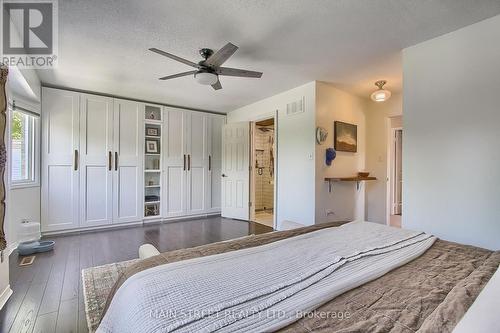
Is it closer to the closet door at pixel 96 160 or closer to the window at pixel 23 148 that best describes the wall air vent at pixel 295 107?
the closet door at pixel 96 160

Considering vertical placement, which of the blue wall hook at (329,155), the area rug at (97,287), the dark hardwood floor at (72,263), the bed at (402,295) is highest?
the blue wall hook at (329,155)

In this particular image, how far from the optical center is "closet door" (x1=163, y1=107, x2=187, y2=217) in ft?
16.2

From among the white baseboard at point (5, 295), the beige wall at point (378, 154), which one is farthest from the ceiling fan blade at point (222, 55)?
the beige wall at point (378, 154)

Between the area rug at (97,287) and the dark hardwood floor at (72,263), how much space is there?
0.15ft

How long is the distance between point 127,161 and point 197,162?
1.38 meters

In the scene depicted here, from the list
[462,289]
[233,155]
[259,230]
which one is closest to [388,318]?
[462,289]

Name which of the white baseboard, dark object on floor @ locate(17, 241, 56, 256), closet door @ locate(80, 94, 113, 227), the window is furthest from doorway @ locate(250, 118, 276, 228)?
the white baseboard

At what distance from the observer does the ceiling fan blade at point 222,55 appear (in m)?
2.13

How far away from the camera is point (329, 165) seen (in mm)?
3914

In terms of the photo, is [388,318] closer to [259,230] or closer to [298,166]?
[298,166]

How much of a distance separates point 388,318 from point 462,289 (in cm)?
40

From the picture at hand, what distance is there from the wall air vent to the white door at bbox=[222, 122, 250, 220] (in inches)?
45.4

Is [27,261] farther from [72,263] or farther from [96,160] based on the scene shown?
[96,160]

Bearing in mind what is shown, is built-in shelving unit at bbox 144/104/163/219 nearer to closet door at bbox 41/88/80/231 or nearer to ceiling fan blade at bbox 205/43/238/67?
closet door at bbox 41/88/80/231
